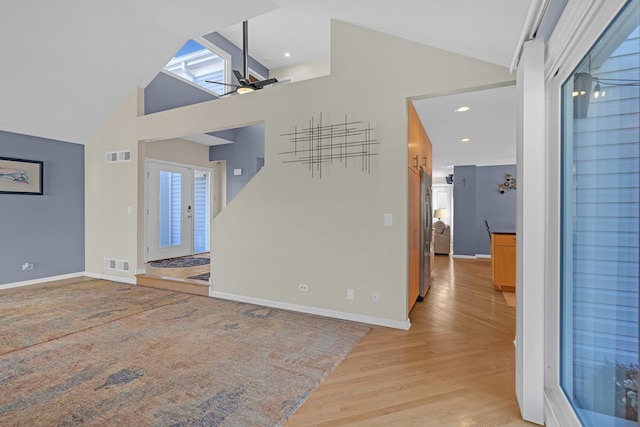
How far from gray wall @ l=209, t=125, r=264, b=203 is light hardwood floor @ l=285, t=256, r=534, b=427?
5.15 meters

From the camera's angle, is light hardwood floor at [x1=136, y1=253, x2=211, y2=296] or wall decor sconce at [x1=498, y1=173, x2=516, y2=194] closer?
light hardwood floor at [x1=136, y1=253, x2=211, y2=296]

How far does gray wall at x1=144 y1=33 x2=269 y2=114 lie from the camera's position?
5448 millimetres

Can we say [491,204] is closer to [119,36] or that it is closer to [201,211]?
[201,211]

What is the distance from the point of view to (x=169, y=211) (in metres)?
6.77

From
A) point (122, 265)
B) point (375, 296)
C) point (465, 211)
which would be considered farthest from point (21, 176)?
point (465, 211)

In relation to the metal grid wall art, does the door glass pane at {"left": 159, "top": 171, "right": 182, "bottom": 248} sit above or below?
below

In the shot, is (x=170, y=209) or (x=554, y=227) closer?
(x=554, y=227)

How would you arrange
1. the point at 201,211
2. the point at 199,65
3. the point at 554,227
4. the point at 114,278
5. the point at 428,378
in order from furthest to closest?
1. the point at 201,211
2. the point at 199,65
3. the point at 114,278
4. the point at 428,378
5. the point at 554,227

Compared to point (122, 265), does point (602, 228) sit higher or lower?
higher

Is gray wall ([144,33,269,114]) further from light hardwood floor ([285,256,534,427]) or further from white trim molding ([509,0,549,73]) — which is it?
white trim molding ([509,0,549,73])

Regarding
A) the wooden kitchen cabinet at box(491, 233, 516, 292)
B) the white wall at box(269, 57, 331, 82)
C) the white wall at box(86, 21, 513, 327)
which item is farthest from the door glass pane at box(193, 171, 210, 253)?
the wooden kitchen cabinet at box(491, 233, 516, 292)

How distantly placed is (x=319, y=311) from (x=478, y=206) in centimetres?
629

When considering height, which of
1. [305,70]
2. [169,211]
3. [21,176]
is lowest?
[169,211]

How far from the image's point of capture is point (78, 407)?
1.81 m
